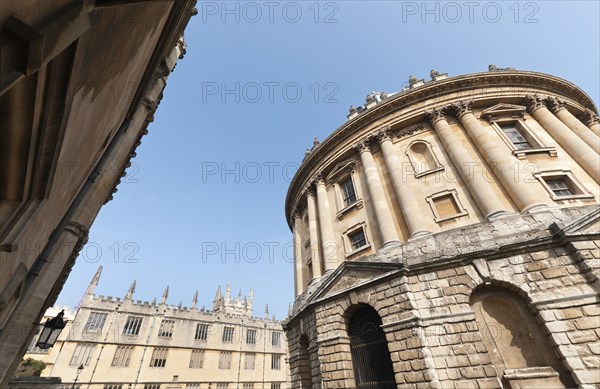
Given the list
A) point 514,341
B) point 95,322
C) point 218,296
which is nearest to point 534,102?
point 514,341

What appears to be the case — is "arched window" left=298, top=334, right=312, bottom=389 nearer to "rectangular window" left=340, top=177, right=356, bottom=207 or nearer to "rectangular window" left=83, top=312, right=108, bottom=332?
"rectangular window" left=340, top=177, right=356, bottom=207

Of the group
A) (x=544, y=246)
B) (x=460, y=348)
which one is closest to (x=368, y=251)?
(x=460, y=348)

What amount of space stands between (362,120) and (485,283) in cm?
1176

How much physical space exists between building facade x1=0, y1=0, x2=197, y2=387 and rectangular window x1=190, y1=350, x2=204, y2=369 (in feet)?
132

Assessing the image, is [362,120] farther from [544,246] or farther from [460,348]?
[460,348]

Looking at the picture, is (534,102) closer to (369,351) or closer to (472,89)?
(472,89)

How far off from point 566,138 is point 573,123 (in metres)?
2.52

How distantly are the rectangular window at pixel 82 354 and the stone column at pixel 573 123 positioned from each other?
167 feet

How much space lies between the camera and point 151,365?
36.8m

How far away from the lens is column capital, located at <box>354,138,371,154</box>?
17.3 metres

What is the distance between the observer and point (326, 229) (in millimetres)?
17188

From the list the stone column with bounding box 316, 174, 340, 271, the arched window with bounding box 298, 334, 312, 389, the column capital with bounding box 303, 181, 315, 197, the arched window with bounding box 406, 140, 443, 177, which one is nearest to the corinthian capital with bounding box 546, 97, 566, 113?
the arched window with bounding box 406, 140, 443, 177

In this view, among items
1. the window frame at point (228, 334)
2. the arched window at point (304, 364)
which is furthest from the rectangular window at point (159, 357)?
the arched window at point (304, 364)

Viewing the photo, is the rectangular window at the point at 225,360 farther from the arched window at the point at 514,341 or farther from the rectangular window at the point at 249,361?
the arched window at the point at 514,341
